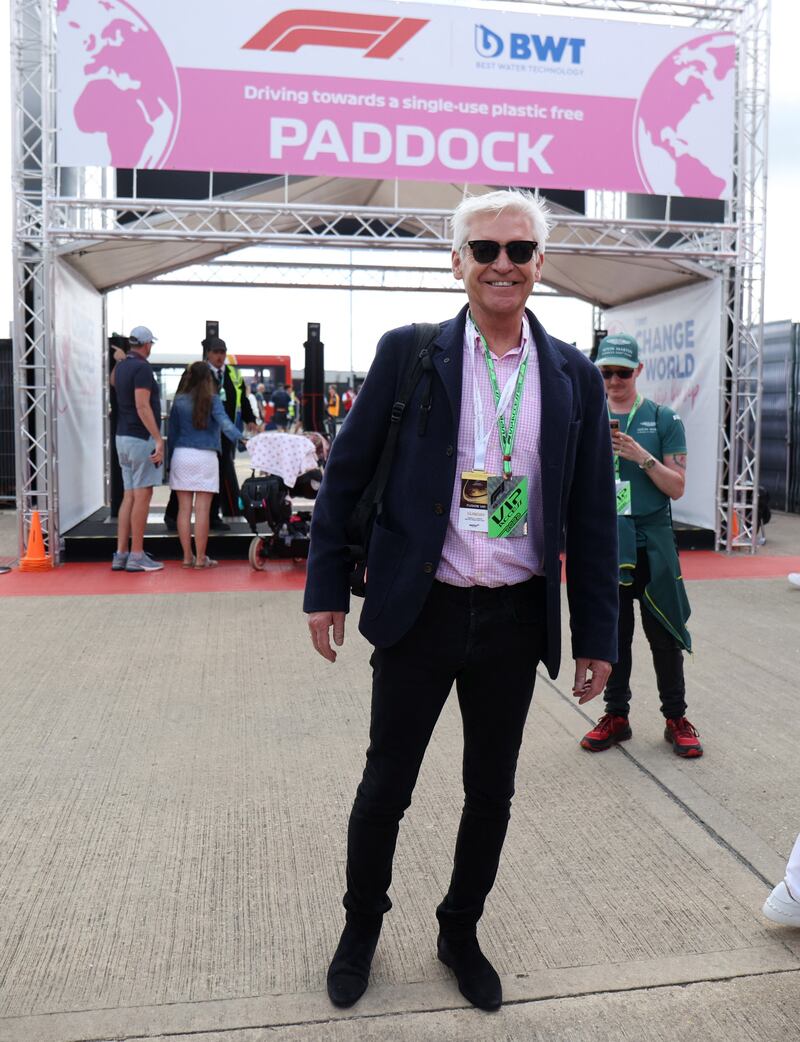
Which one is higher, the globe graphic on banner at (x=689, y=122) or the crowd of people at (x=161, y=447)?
the globe graphic on banner at (x=689, y=122)

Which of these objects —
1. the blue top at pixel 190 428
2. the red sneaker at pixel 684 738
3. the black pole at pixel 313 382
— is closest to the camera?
the red sneaker at pixel 684 738

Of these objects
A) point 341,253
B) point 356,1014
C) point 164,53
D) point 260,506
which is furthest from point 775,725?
point 341,253

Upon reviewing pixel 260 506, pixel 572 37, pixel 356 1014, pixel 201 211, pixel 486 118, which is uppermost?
pixel 572 37

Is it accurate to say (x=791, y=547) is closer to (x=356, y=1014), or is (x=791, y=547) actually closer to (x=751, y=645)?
(x=751, y=645)

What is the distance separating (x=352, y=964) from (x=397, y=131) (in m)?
7.75

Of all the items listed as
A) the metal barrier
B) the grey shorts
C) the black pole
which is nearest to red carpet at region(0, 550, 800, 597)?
the grey shorts

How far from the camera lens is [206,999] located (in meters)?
2.43

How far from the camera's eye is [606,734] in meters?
4.24

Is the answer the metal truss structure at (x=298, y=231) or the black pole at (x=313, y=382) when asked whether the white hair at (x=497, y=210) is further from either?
the black pole at (x=313, y=382)

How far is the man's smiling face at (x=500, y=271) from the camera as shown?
2305mm

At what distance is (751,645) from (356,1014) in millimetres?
4333

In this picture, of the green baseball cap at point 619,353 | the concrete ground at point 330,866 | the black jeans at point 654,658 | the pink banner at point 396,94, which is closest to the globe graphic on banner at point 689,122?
the pink banner at point 396,94

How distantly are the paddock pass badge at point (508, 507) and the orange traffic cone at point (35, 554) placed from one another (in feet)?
23.8

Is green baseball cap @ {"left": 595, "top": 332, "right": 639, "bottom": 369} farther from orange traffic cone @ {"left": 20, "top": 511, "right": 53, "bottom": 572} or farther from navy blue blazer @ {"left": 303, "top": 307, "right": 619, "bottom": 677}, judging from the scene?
orange traffic cone @ {"left": 20, "top": 511, "right": 53, "bottom": 572}
